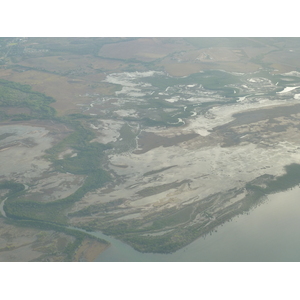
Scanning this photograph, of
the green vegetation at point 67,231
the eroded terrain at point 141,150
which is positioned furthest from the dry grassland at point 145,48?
the green vegetation at point 67,231

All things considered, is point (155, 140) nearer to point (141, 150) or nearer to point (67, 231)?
point (141, 150)

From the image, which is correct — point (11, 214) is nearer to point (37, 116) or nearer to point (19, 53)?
point (37, 116)

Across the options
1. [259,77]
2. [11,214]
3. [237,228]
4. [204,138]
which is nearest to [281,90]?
[259,77]

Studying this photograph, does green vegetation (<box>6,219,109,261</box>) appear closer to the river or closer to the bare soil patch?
the river

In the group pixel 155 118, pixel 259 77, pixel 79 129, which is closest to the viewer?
pixel 79 129

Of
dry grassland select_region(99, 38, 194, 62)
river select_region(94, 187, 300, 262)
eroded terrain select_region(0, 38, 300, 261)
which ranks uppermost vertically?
dry grassland select_region(99, 38, 194, 62)

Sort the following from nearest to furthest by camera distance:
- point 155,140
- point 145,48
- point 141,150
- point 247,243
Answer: point 247,243, point 141,150, point 155,140, point 145,48

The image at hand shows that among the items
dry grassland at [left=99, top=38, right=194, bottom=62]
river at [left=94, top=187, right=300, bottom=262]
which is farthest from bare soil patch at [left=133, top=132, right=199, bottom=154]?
dry grassland at [left=99, top=38, right=194, bottom=62]

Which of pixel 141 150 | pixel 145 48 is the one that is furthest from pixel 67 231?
pixel 145 48
